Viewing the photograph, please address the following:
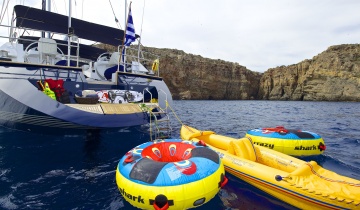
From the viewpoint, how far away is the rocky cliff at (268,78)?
78.3 m

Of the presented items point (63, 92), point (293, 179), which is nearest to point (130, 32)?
point (63, 92)

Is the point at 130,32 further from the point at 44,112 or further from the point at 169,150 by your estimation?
the point at 169,150

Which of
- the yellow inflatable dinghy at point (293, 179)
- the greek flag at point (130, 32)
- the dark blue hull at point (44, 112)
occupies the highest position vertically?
the greek flag at point (130, 32)

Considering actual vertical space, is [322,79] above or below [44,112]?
above

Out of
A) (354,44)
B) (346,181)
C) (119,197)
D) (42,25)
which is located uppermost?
(354,44)

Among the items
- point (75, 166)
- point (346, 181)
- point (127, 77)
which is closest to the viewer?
point (346, 181)

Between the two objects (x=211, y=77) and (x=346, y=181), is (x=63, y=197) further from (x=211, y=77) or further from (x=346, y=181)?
(x=211, y=77)

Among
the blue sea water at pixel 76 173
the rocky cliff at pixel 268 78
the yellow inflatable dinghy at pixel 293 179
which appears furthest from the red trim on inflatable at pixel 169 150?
the rocky cliff at pixel 268 78

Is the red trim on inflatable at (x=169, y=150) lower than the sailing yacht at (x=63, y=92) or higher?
lower

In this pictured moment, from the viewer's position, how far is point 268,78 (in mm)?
103812

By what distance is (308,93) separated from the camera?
84.9 metres

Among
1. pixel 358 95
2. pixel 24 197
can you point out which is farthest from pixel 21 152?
pixel 358 95

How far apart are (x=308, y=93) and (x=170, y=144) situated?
310ft

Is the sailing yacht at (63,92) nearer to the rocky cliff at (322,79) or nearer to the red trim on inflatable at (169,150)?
the red trim on inflatable at (169,150)
